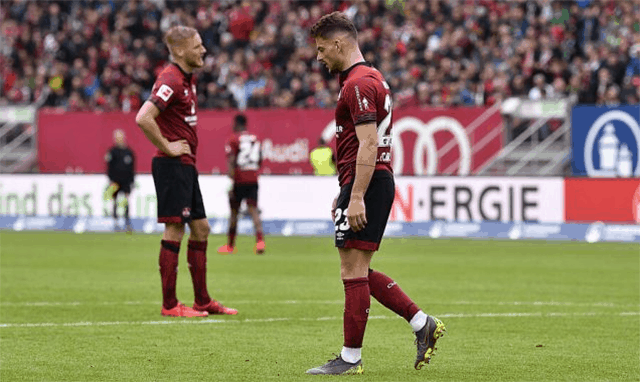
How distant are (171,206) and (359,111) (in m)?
4.13

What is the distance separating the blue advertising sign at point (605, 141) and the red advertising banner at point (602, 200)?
138cm

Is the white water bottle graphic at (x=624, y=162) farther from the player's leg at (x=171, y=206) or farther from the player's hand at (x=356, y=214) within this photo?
the player's hand at (x=356, y=214)

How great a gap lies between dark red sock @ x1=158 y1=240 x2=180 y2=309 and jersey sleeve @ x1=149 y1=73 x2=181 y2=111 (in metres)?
1.30

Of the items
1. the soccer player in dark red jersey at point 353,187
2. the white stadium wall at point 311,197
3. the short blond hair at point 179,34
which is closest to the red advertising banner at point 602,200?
the white stadium wall at point 311,197

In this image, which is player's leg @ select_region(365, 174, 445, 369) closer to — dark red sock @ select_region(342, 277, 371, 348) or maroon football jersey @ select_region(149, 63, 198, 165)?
dark red sock @ select_region(342, 277, 371, 348)

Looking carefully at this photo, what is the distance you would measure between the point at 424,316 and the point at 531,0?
2302cm

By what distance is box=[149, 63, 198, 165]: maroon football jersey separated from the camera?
11.6 metres

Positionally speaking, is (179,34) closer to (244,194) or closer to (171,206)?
(171,206)

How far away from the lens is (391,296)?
28.0ft

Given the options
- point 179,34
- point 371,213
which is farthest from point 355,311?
point 179,34

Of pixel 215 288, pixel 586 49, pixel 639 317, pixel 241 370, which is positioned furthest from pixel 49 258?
pixel 586 49

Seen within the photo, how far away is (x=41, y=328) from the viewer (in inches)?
433

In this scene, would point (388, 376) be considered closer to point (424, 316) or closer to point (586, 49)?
point (424, 316)

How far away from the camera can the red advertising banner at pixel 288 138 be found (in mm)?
28062
